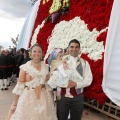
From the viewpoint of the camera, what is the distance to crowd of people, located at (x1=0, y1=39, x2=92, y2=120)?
3025 mm

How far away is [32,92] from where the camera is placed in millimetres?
3182

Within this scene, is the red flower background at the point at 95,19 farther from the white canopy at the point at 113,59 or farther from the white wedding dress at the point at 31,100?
the white wedding dress at the point at 31,100

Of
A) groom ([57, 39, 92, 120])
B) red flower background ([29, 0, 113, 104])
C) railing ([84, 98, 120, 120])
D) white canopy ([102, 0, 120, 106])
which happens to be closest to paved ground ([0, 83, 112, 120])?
railing ([84, 98, 120, 120])

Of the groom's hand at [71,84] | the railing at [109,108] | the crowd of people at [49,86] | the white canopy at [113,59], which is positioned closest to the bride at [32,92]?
the crowd of people at [49,86]

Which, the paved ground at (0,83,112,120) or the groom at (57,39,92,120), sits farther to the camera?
the paved ground at (0,83,112,120)

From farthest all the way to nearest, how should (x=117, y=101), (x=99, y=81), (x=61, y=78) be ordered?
(x=99, y=81) < (x=117, y=101) < (x=61, y=78)

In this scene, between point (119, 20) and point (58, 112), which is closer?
point (58, 112)

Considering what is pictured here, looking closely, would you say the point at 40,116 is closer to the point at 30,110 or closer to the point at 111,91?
the point at 30,110

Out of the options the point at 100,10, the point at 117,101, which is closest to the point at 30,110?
the point at 117,101

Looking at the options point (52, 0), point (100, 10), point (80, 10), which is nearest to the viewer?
point (100, 10)

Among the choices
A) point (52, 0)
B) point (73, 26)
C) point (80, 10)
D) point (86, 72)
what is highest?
point (52, 0)

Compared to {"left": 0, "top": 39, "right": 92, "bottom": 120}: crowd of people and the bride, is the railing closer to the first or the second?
{"left": 0, "top": 39, "right": 92, "bottom": 120}: crowd of people

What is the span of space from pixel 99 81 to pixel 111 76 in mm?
419

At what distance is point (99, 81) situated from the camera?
4.94m
